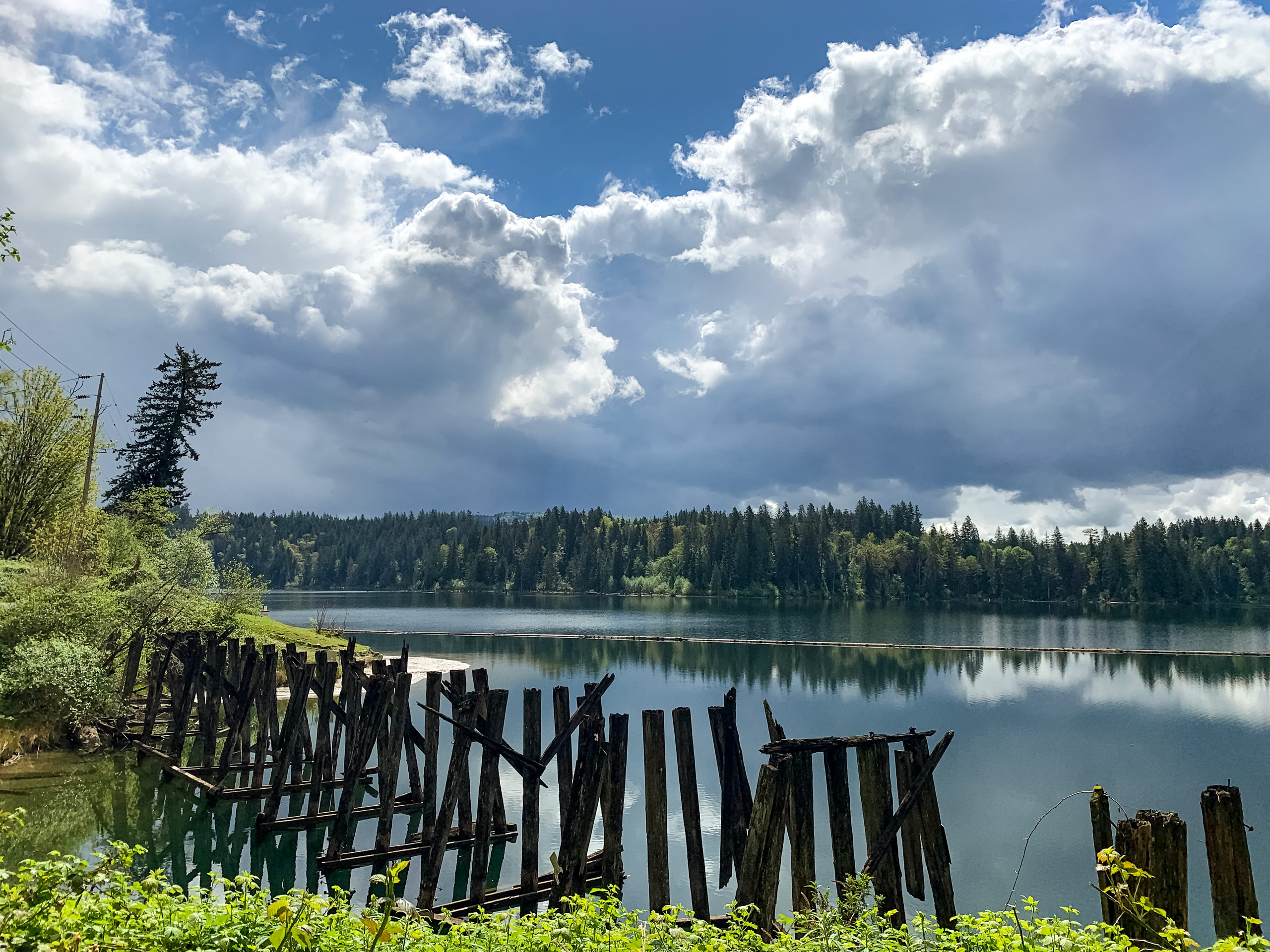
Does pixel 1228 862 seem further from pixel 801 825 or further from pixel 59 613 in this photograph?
pixel 59 613

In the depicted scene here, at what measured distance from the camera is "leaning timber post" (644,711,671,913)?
11.0 meters

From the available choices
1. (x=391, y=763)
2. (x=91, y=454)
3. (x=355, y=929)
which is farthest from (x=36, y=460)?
(x=355, y=929)

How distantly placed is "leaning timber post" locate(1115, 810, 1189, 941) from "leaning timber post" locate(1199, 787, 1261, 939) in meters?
0.37

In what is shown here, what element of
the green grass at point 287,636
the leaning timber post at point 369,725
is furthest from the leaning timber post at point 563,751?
the green grass at point 287,636

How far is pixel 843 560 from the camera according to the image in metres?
149

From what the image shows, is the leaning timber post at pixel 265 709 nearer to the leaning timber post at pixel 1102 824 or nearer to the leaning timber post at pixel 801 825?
the leaning timber post at pixel 801 825

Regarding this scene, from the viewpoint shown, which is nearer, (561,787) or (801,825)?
(801,825)

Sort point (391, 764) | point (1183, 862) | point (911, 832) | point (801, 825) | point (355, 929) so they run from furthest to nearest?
point (391, 764), point (911, 832), point (801, 825), point (1183, 862), point (355, 929)

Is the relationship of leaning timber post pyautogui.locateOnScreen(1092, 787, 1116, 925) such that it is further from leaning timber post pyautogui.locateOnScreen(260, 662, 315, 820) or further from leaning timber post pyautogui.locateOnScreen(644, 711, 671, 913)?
leaning timber post pyautogui.locateOnScreen(260, 662, 315, 820)

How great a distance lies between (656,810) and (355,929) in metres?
5.93

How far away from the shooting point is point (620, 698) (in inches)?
1449

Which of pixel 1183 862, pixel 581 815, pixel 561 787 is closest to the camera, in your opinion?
pixel 1183 862

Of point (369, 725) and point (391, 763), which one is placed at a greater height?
point (369, 725)

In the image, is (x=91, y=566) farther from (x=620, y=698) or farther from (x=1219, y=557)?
(x=1219, y=557)
